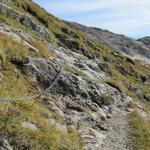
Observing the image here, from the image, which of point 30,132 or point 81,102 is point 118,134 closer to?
point 81,102

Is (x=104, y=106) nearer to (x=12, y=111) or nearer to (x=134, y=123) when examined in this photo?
(x=134, y=123)

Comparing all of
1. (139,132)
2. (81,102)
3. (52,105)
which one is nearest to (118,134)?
(139,132)

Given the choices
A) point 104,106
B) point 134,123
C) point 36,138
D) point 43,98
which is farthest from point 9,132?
point 104,106

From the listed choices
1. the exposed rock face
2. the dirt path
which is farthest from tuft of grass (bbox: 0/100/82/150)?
the dirt path

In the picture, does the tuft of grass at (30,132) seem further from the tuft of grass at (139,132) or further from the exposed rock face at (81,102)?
the tuft of grass at (139,132)

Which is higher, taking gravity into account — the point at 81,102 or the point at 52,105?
the point at 52,105

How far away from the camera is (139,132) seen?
29.8 m

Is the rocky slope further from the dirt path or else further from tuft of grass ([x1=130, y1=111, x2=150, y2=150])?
tuft of grass ([x1=130, y1=111, x2=150, y2=150])

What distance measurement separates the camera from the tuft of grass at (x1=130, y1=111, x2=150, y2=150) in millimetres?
26797

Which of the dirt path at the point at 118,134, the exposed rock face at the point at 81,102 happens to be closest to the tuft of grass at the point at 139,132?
the dirt path at the point at 118,134

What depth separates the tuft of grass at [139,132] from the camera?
87.9 ft

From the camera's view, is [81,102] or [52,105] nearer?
[52,105]

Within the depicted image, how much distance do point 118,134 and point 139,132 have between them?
5.99 feet

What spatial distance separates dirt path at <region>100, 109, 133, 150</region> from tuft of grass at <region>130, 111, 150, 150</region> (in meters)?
0.41
